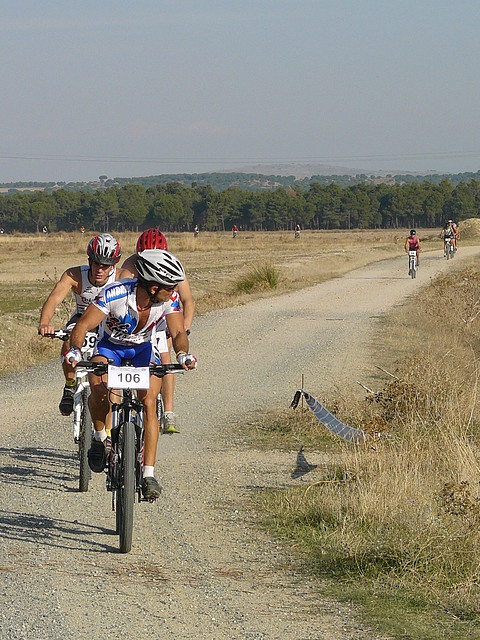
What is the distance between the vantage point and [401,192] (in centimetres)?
14212

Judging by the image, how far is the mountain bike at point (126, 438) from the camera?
6160 millimetres

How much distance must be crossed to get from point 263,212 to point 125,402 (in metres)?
→ 137

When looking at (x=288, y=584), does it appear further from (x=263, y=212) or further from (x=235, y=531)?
(x=263, y=212)

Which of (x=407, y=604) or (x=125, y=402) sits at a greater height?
(x=125, y=402)

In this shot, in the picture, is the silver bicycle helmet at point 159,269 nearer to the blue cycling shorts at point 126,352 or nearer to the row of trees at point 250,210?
the blue cycling shorts at point 126,352

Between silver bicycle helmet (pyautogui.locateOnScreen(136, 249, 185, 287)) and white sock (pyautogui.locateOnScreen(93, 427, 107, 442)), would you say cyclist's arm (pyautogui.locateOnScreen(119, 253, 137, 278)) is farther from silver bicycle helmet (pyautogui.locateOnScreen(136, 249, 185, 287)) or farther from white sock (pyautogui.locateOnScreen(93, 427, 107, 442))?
silver bicycle helmet (pyautogui.locateOnScreen(136, 249, 185, 287))

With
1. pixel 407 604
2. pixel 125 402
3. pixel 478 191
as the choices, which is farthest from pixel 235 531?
pixel 478 191

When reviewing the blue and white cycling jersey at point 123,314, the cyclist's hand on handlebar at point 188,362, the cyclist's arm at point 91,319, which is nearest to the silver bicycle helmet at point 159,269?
the blue and white cycling jersey at point 123,314

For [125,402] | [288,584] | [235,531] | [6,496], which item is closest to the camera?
[288,584]

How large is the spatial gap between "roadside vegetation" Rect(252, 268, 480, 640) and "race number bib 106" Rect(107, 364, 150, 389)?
1520mm

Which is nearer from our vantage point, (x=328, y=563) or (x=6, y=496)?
(x=328, y=563)

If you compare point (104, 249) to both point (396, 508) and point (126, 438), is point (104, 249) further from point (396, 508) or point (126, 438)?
point (396, 508)

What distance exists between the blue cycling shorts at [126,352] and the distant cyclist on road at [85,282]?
1.40 meters

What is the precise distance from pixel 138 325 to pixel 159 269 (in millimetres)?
489
